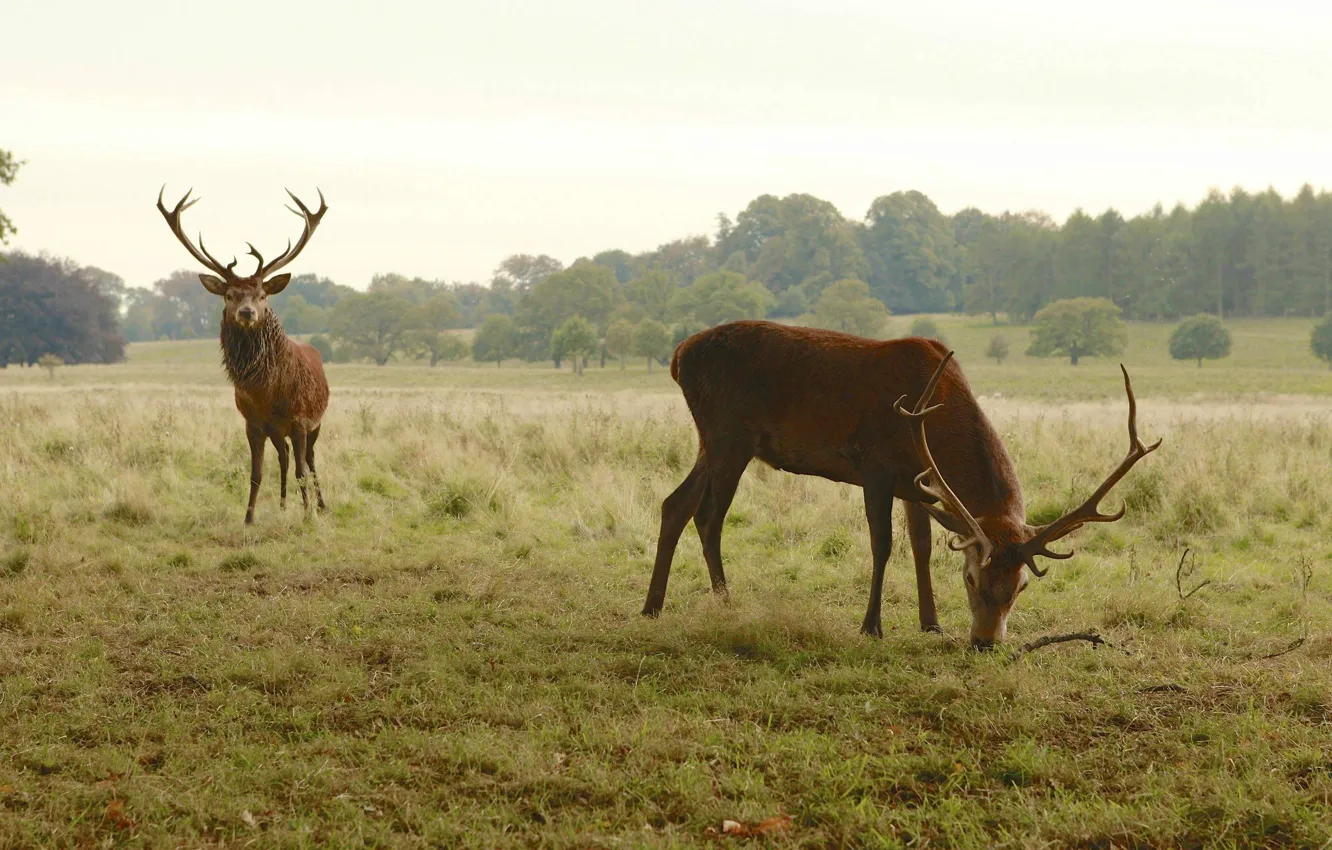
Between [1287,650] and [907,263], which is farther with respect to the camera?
[907,263]

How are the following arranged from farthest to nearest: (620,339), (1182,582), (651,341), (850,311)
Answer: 1. (850,311)
2. (620,339)
3. (651,341)
4. (1182,582)

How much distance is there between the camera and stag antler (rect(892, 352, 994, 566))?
5574mm

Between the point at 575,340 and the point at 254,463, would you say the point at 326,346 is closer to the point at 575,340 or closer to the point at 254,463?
the point at 575,340

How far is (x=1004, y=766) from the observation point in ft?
13.9

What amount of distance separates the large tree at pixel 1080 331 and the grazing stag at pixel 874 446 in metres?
62.2

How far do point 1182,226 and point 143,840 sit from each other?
90313 millimetres

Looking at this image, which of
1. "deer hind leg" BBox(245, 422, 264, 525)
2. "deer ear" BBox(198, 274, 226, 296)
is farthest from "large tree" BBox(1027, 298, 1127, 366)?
"deer ear" BBox(198, 274, 226, 296)

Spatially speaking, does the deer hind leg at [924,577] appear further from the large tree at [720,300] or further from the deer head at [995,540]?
the large tree at [720,300]

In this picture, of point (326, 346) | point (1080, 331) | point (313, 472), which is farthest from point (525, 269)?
point (313, 472)

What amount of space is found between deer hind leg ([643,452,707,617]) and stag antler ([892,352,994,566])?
150 cm

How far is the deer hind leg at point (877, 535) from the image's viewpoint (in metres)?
6.34

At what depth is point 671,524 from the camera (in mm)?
6996

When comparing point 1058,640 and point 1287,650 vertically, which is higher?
point 1058,640

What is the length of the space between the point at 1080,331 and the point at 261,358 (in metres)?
62.1
